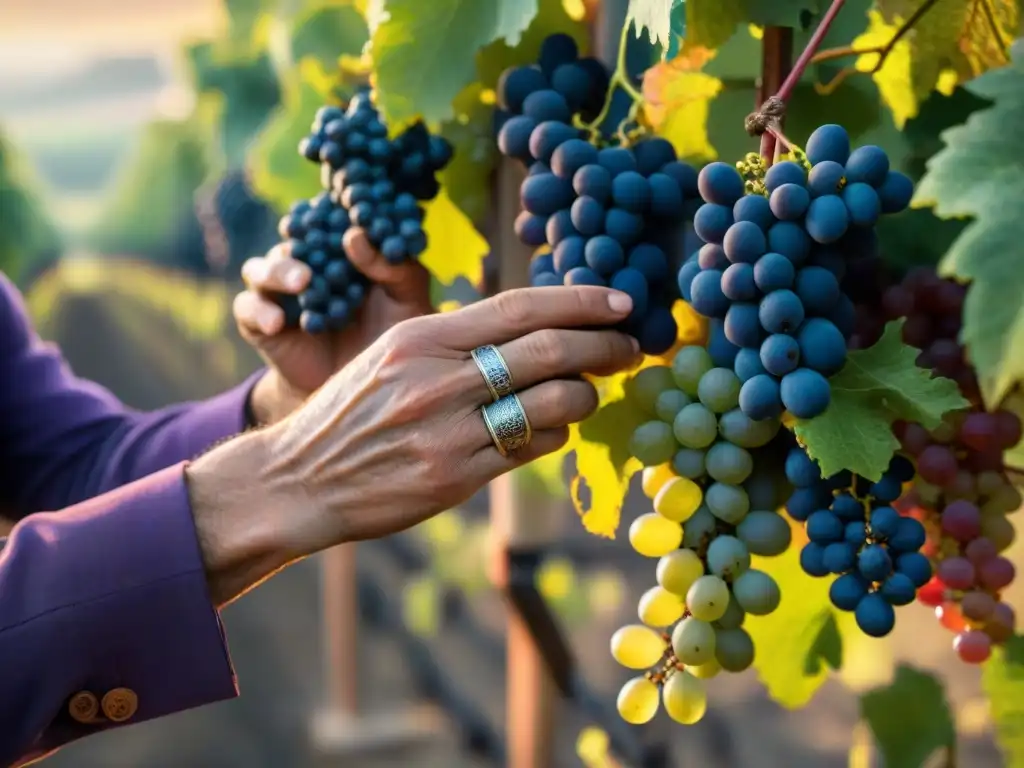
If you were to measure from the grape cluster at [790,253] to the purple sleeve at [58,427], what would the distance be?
686 millimetres

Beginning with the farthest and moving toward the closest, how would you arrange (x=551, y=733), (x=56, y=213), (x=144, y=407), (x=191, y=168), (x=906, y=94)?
(x=144, y=407)
(x=56, y=213)
(x=191, y=168)
(x=551, y=733)
(x=906, y=94)

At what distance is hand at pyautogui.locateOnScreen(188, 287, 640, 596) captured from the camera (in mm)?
646

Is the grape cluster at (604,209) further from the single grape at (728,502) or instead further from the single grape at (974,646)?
the single grape at (974,646)

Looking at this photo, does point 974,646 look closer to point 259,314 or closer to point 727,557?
point 727,557

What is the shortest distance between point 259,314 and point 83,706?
0.36m

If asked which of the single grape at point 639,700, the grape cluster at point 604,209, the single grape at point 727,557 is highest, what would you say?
the grape cluster at point 604,209

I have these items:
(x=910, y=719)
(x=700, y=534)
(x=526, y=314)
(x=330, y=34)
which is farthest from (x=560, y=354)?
(x=330, y=34)

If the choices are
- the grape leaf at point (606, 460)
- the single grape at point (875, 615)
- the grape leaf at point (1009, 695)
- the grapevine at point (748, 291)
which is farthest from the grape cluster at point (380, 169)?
the grape leaf at point (1009, 695)

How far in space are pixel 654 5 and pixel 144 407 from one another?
6865mm

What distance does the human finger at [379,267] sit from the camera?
0.84 metres

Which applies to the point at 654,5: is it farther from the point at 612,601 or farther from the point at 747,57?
the point at 612,601

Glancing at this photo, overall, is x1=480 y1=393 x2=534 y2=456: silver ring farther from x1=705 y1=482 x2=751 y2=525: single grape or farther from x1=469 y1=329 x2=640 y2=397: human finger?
x1=705 y1=482 x2=751 y2=525: single grape

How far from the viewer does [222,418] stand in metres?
1.11

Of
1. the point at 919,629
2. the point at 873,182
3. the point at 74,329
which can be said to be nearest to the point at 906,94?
the point at 873,182
